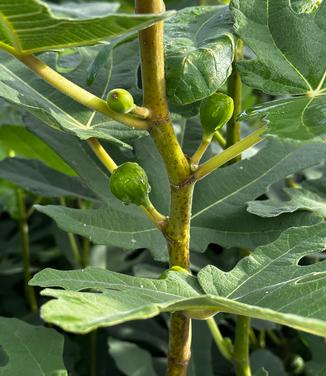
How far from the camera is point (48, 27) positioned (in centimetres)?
61

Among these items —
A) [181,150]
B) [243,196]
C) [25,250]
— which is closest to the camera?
[181,150]

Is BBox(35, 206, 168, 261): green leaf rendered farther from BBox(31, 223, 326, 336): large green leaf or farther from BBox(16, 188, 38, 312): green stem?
BBox(16, 188, 38, 312): green stem

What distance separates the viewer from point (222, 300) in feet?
1.85

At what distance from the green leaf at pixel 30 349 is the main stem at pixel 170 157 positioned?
177mm

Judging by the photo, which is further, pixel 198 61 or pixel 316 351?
pixel 316 351

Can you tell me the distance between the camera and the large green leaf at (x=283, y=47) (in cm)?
75

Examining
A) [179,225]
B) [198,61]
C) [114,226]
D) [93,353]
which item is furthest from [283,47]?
[93,353]

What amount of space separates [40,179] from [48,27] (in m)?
0.59

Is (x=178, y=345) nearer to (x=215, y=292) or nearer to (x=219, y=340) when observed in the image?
(x=215, y=292)

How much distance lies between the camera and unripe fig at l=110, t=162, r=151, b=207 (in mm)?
710

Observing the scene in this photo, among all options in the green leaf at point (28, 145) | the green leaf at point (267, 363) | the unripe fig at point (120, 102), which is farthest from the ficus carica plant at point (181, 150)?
the green leaf at point (267, 363)

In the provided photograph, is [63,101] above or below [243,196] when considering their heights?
above

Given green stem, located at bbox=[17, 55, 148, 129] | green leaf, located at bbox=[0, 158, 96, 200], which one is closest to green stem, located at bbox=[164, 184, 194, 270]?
green stem, located at bbox=[17, 55, 148, 129]

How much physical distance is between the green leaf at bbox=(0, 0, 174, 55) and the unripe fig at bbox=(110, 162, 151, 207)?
0.14m
